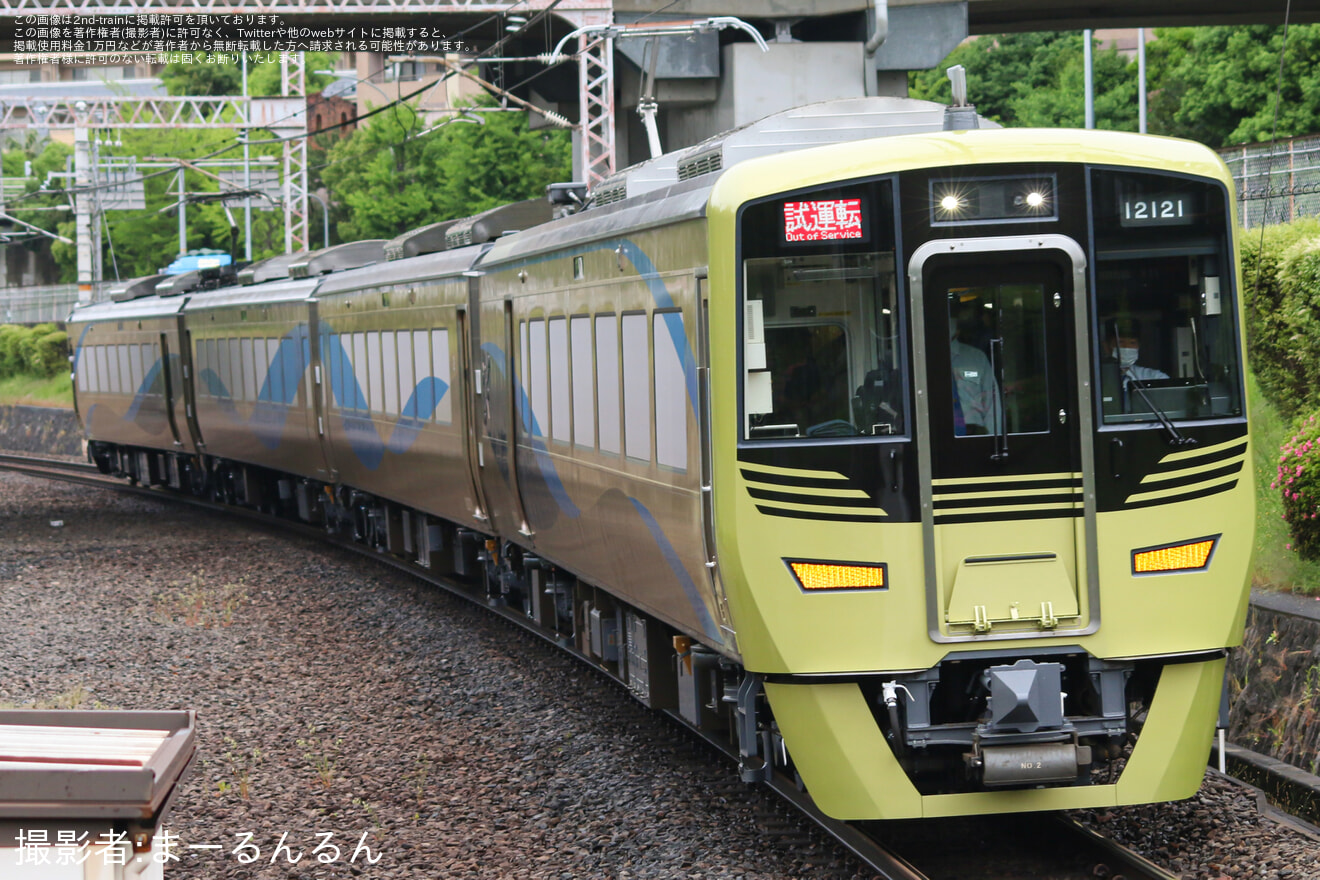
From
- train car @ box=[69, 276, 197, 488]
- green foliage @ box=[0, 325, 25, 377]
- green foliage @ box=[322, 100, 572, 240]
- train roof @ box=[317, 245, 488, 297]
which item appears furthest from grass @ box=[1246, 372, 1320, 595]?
green foliage @ box=[0, 325, 25, 377]

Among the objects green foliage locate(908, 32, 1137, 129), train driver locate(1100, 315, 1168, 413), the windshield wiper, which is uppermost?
green foliage locate(908, 32, 1137, 129)

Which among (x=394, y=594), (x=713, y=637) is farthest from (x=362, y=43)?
(x=713, y=637)

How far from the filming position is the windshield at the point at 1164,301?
6961mm

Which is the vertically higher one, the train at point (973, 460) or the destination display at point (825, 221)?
the destination display at point (825, 221)

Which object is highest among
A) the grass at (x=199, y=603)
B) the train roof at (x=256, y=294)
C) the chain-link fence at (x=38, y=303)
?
the chain-link fence at (x=38, y=303)

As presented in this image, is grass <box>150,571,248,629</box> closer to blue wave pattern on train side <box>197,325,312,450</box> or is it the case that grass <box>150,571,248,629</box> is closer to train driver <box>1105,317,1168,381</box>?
blue wave pattern on train side <box>197,325,312,450</box>

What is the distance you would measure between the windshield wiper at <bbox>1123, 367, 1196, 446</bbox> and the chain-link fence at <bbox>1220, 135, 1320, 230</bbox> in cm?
1487

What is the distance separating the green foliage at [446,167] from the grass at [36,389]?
9.72 meters

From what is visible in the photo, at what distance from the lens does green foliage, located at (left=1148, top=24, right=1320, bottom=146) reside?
37.8 metres

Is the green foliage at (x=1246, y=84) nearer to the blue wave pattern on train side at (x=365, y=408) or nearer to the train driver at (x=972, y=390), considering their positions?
the blue wave pattern on train side at (x=365, y=408)

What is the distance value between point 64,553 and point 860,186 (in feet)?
47.8

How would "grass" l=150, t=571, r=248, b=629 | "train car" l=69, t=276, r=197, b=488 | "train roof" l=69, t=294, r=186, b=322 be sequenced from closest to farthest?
"grass" l=150, t=571, r=248, b=629 < "train car" l=69, t=276, r=197, b=488 < "train roof" l=69, t=294, r=186, b=322

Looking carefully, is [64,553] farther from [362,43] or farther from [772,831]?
[772,831]

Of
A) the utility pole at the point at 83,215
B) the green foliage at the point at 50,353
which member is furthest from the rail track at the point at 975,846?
the green foliage at the point at 50,353
